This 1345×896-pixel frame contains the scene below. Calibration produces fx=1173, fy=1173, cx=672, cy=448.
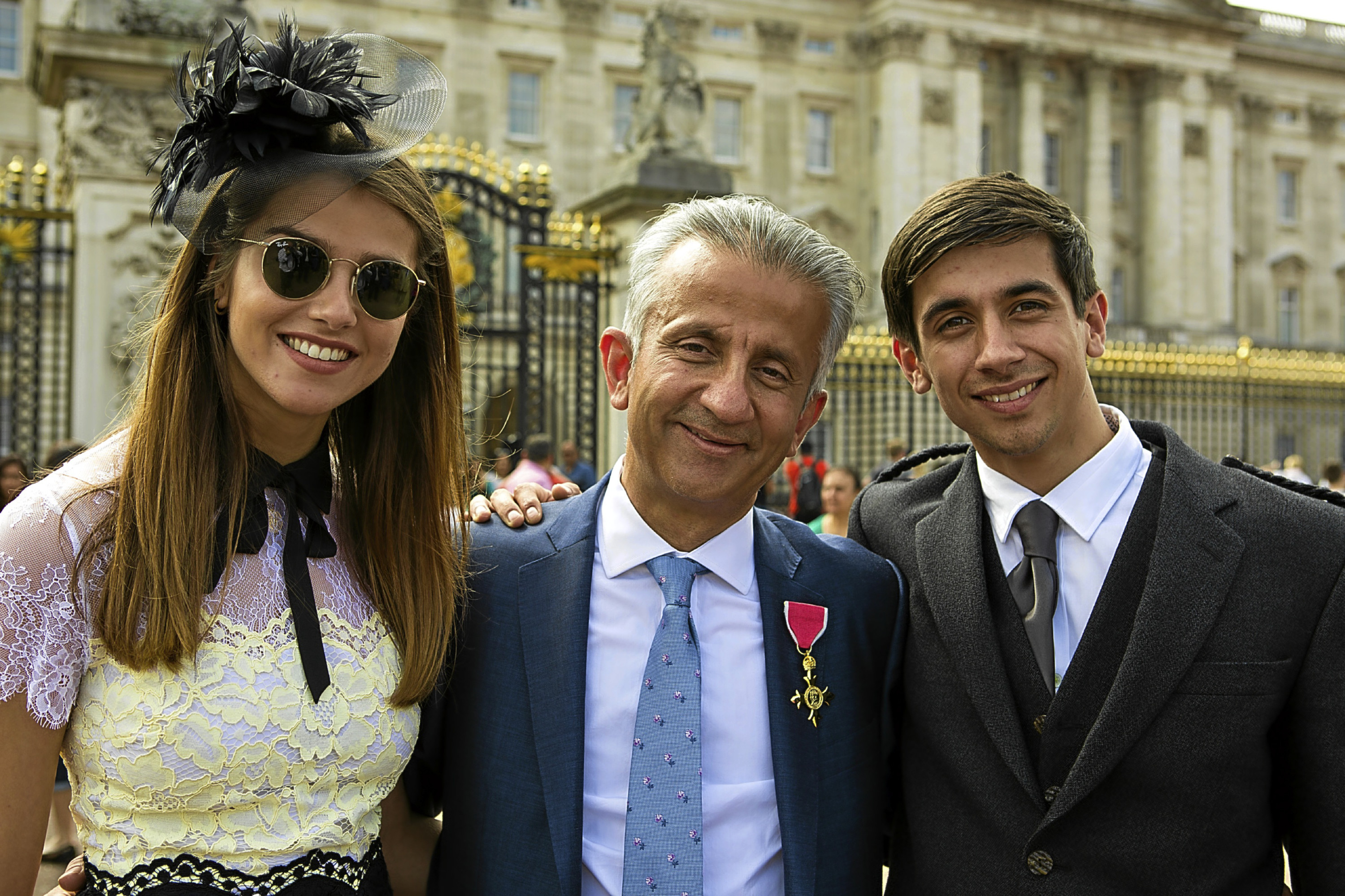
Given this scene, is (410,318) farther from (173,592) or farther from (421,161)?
(421,161)

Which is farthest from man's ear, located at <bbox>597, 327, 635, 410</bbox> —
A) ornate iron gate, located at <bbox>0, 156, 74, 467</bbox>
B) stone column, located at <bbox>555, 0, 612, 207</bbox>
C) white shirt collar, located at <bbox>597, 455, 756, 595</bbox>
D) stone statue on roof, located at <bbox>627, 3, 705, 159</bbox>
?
stone column, located at <bbox>555, 0, 612, 207</bbox>

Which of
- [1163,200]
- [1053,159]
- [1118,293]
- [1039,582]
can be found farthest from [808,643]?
[1118,293]

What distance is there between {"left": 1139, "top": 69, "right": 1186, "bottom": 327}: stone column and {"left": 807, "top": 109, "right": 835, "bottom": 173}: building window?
12.0 meters

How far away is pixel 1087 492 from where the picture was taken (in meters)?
2.46

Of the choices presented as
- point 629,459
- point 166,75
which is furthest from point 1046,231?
point 166,75

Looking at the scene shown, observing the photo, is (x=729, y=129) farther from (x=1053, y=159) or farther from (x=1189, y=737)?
(x=1189, y=737)

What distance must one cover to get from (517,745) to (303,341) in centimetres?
88

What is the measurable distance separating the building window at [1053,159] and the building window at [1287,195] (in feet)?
33.7

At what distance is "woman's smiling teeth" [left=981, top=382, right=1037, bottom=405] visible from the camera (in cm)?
246

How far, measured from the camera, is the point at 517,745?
7.56 feet

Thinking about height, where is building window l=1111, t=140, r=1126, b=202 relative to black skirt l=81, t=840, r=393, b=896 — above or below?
above

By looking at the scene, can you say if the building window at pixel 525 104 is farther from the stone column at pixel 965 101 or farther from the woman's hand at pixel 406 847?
the woman's hand at pixel 406 847

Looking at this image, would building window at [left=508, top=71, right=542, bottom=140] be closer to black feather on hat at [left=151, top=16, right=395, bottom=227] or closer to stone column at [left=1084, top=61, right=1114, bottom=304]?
stone column at [left=1084, top=61, right=1114, bottom=304]

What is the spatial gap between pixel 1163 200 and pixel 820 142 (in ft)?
41.2
